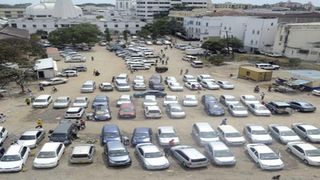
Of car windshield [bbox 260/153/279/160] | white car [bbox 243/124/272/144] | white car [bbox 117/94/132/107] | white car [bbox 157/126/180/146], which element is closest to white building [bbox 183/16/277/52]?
white car [bbox 117/94/132/107]

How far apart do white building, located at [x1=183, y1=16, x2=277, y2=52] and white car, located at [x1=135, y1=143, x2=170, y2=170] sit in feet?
151

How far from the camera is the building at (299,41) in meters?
48.6

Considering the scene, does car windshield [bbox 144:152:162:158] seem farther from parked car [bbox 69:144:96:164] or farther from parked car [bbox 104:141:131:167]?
parked car [bbox 69:144:96:164]

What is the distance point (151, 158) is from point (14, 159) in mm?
6960

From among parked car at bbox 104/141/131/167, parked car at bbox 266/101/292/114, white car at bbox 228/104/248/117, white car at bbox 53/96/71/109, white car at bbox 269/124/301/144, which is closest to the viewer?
parked car at bbox 104/141/131/167

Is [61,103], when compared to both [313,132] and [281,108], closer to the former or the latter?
[281,108]

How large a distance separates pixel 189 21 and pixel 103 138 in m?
71.1

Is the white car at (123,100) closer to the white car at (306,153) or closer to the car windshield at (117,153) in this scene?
the car windshield at (117,153)

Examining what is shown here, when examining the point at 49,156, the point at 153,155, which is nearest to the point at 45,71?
the point at 49,156

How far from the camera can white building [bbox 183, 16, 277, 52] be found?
188 feet

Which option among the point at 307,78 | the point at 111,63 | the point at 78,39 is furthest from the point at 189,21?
the point at 307,78

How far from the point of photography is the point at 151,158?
1627cm

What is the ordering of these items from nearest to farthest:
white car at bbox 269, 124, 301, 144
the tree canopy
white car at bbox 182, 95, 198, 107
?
white car at bbox 269, 124, 301, 144 < white car at bbox 182, 95, 198, 107 < the tree canopy

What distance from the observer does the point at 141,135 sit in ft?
63.2
